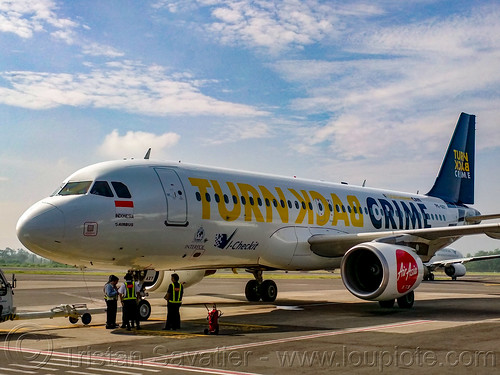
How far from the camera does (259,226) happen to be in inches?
733

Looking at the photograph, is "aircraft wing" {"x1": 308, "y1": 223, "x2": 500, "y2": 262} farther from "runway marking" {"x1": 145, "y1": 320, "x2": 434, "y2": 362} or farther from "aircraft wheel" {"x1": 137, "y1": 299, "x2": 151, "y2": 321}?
"aircraft wheel" {"x1": 137, "y1": 299, "x2": 151, "y2": 321}

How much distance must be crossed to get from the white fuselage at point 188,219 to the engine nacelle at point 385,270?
96.9 inches

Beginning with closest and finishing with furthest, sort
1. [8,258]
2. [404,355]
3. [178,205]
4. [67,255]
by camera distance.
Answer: [404,355], [67,255], [178,205], [8,258]

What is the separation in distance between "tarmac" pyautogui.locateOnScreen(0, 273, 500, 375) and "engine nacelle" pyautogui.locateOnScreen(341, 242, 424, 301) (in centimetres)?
66

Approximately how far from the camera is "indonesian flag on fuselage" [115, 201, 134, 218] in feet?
48.4

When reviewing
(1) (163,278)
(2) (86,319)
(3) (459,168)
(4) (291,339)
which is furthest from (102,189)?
(3) (459,168)

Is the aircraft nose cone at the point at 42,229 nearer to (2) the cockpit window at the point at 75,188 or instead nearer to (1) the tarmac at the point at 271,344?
(2) the cockpit window at the point at 75,188

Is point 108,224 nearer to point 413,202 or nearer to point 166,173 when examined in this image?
point 166,173

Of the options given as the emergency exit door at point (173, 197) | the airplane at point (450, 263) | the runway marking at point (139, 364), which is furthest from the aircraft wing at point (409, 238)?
the airplane at point (450, 263)

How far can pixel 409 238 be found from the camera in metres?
19.1

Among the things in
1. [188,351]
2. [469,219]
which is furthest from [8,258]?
[188,351]

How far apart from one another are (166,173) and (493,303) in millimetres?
13033

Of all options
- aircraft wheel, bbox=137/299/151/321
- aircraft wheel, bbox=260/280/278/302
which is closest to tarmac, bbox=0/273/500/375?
aircraft wheel, bbox=137/299/151/321

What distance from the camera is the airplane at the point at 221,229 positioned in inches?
561
